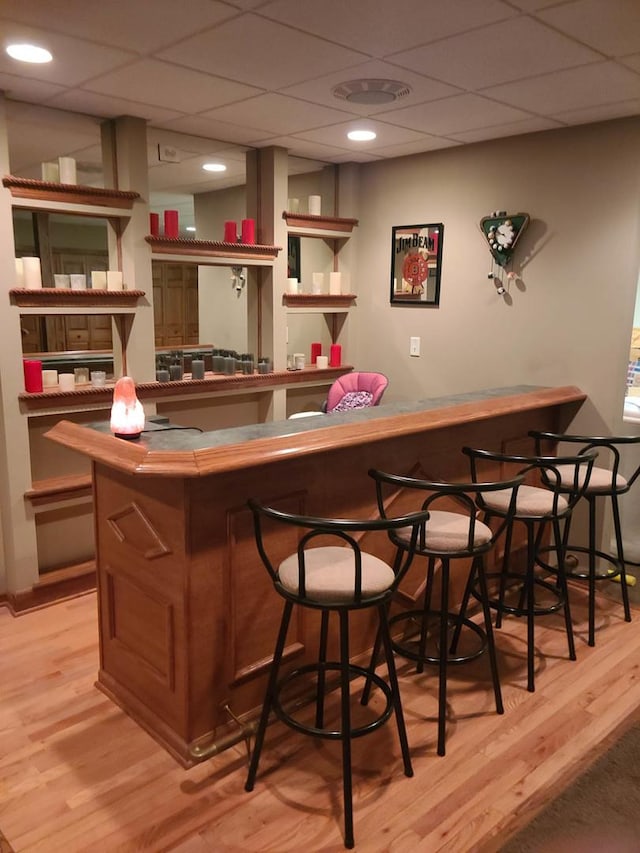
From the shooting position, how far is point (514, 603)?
3.34m

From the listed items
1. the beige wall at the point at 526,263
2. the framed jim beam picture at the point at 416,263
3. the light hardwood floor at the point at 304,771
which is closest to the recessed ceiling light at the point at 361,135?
the beige wall at the point at 526,263

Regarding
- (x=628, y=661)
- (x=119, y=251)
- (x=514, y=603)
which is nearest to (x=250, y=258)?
(x=119, y=251)

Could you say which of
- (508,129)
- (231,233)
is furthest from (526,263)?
(231,233)

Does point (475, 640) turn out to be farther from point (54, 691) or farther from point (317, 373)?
point (317, 373)

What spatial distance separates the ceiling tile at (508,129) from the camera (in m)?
3.38

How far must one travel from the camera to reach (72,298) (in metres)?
3.30

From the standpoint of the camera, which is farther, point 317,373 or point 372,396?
point 317,373

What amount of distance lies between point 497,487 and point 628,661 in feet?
4.29

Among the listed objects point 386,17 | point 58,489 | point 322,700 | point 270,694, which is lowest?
point 322,700

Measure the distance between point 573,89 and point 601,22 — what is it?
709mm

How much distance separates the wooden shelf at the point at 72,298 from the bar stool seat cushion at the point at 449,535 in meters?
2.06

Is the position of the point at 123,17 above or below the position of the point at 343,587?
above

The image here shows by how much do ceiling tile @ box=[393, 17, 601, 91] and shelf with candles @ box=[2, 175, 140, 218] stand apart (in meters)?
1.60

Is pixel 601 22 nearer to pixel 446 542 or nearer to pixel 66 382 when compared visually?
pixel 446 542
